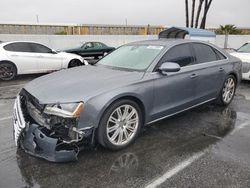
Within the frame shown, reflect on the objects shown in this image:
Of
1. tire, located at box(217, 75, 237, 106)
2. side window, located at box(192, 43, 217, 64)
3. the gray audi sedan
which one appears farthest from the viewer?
tire, located at box(217, 75, 237, 106)

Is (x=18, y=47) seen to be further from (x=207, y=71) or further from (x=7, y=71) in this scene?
(x=207, y=71)

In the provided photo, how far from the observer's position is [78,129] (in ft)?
10.4

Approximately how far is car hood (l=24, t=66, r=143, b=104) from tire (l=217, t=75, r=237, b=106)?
2.41 m

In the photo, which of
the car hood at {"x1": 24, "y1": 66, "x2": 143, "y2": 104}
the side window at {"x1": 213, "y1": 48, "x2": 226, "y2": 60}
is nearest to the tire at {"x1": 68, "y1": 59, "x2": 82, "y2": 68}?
the car hood at {"x1": 24, "y1": 66, "x2": 143, "y2": 104}

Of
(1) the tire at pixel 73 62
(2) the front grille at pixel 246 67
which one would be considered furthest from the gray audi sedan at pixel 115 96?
(1) the tire at pixel 73 62

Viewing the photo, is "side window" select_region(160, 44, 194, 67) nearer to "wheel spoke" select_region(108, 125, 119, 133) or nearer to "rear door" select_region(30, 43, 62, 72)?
"wheel spoke" select_region(108, 125, 119, 133)

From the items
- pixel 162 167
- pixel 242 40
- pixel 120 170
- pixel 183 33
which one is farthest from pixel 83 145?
pixel 242 40

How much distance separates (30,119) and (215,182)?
7.78ft

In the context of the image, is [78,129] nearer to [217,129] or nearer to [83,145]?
[83,145]

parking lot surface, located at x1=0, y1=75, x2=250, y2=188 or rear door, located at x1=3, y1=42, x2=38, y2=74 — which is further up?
rear door, located at x1=3, y1=42, x2=38, y2=74

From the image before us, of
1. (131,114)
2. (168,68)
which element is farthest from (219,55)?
(131,114)

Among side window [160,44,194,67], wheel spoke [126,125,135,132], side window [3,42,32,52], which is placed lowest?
wheel spoke [126,125,135,132]

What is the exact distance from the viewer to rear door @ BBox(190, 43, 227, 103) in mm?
4754

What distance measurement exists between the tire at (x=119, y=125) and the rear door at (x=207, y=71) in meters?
1.49
